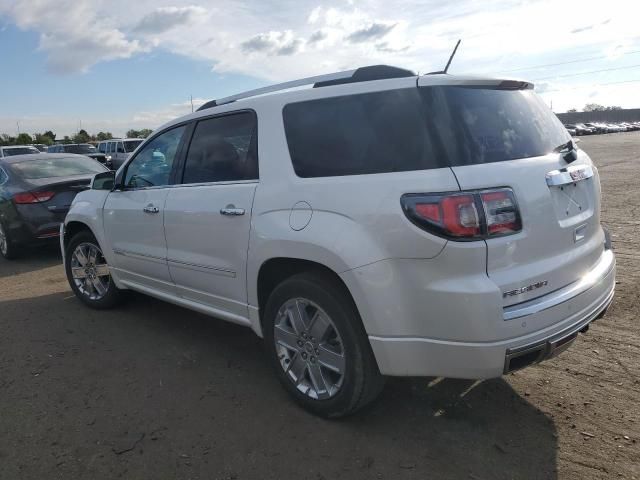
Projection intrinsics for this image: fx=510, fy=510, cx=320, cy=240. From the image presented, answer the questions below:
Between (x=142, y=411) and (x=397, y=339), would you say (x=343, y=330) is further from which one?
(x=142, y=411)

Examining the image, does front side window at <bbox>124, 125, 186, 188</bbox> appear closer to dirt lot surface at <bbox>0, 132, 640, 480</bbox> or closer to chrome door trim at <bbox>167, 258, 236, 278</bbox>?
chrome door trim at <bbox>167, 258, 236, 278</bbox>

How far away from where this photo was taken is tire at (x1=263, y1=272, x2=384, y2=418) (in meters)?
2.74

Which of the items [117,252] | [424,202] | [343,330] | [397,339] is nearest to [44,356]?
[117,252]

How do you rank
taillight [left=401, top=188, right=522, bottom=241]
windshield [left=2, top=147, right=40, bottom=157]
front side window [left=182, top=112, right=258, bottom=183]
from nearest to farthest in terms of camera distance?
taillight [left=401, top=188, right=522, bottom=241] < front side window [left=182, top=112, right=258, bottom=183] < windshield [left=2, top=147, right=40, bottom=157]

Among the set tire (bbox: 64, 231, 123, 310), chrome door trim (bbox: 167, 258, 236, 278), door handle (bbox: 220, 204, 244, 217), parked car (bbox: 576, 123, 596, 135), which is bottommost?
parked car (bbox: 576, 123, 596, 135)

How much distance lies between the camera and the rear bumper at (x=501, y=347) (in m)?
2.39

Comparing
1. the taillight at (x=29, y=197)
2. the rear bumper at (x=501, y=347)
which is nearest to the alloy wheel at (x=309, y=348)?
the rear bumper at (x=501, y=347)

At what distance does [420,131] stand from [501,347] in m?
1.11

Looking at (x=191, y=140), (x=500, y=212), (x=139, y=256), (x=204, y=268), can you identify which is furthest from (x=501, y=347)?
(x=139, y=256)

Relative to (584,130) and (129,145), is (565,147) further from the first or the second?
(584,130)

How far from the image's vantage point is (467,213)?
7.72 feet

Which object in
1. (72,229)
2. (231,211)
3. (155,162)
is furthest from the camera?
(72,229)

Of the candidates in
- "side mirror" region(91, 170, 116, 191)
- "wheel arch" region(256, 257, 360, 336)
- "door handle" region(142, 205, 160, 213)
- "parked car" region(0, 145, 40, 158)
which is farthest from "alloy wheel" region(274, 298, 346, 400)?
"parked car" region(0, 145, 40, 158)

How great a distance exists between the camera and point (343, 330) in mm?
2748
